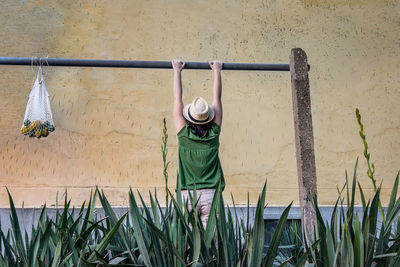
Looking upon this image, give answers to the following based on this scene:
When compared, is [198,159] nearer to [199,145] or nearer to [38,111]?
[199,145]

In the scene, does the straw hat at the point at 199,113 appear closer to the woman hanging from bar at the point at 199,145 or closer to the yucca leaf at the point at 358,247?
the woman hanging from bar at the point at 199,145

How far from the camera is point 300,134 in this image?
3.39 m

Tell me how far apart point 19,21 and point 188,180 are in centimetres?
305

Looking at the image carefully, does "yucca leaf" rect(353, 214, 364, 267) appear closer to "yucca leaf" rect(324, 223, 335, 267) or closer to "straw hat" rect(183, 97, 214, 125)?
"yucca leaf" rect(324, 223, 335, 267)

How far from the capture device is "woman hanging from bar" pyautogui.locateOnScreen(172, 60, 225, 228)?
408 cm

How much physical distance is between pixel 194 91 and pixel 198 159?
215cm

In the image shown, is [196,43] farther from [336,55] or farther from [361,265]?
[361,265]

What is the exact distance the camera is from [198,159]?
412 centimetres

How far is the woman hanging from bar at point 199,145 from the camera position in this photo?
4.08 m

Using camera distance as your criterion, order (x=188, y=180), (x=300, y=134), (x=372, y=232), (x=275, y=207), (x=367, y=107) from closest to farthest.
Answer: (x=372, y=232) → (x=300, y=134) → (x=188, y=180) → (x=275, y=207) → (x=367, y=107)

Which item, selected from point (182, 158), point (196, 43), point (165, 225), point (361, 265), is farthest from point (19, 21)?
point (361, 265)

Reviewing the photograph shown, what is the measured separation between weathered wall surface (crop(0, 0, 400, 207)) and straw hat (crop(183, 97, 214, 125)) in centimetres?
187

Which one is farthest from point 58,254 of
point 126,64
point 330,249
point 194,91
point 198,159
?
point 194,91

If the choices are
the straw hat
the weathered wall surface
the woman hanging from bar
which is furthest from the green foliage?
the weathered wall surface
